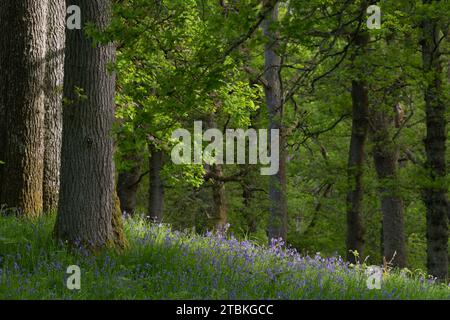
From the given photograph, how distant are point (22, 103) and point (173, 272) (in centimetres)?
436

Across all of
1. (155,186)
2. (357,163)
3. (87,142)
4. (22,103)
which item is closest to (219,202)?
(155,186)

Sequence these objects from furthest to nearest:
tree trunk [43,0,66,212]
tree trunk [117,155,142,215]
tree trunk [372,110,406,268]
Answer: tree trunk [117,155,142,215]
tree trunk [372,110,406,268]
tree trunk [43,0,66,212]

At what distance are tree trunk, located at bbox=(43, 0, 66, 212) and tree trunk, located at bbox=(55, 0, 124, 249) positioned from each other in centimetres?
239

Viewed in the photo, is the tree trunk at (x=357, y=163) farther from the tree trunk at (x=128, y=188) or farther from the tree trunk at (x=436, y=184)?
the tree trunk at (x=128, y=188)

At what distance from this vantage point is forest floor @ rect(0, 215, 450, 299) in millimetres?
6453

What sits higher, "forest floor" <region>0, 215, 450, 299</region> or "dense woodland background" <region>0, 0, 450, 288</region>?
"dense woodland background" <region>0, 0, 450, 288</region>

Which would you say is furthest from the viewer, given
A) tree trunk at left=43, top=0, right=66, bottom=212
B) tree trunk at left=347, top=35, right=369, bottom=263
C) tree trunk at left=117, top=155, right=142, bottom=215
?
tree trunk at left=117, top=155, right=142, bottom=215

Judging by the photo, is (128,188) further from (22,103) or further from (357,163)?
(22,103)

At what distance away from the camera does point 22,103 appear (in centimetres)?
979

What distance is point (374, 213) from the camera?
89.6ft

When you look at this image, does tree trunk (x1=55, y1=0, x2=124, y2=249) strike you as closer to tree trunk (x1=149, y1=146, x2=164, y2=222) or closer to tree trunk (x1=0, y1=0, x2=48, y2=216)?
tree trunk (x1=0, y1=0, x2=48, y2=216)

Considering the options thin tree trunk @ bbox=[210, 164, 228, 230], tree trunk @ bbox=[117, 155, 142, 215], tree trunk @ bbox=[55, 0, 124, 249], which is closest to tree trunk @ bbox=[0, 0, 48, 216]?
tree trunk @ bbox=[55, 0, 124, 249]

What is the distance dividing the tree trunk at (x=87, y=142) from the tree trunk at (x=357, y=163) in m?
8.93
